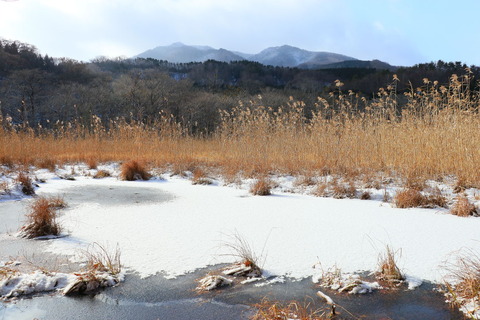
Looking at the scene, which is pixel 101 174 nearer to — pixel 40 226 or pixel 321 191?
pixel 40 226

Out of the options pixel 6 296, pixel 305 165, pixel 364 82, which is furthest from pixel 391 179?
pixel 364 82

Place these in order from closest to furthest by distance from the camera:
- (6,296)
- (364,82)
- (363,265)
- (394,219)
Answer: (6,296) → (363,265) → (394,219) → (364,82)

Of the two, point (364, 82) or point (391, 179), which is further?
point (364, 82)

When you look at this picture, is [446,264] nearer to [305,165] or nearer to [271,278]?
[271,278]

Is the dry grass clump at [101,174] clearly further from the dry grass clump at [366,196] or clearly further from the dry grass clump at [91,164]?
the dry grass clump at [366,196]

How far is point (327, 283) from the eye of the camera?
2348mm

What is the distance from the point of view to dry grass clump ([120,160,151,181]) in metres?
7.61

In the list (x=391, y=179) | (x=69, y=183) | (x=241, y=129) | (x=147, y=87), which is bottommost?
(x=69, y=183)

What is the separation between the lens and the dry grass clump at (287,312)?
1886 millimetres

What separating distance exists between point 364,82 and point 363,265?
34.0 meters

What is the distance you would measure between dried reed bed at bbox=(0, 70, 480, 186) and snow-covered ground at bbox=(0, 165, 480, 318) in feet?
4.73

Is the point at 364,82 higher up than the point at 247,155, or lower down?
higher up

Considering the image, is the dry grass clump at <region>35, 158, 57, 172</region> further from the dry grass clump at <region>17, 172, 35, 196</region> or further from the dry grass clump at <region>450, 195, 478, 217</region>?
the dry grass clump at <region>450, 195, 478, 217</region>

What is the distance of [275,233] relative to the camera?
11.4 ft
